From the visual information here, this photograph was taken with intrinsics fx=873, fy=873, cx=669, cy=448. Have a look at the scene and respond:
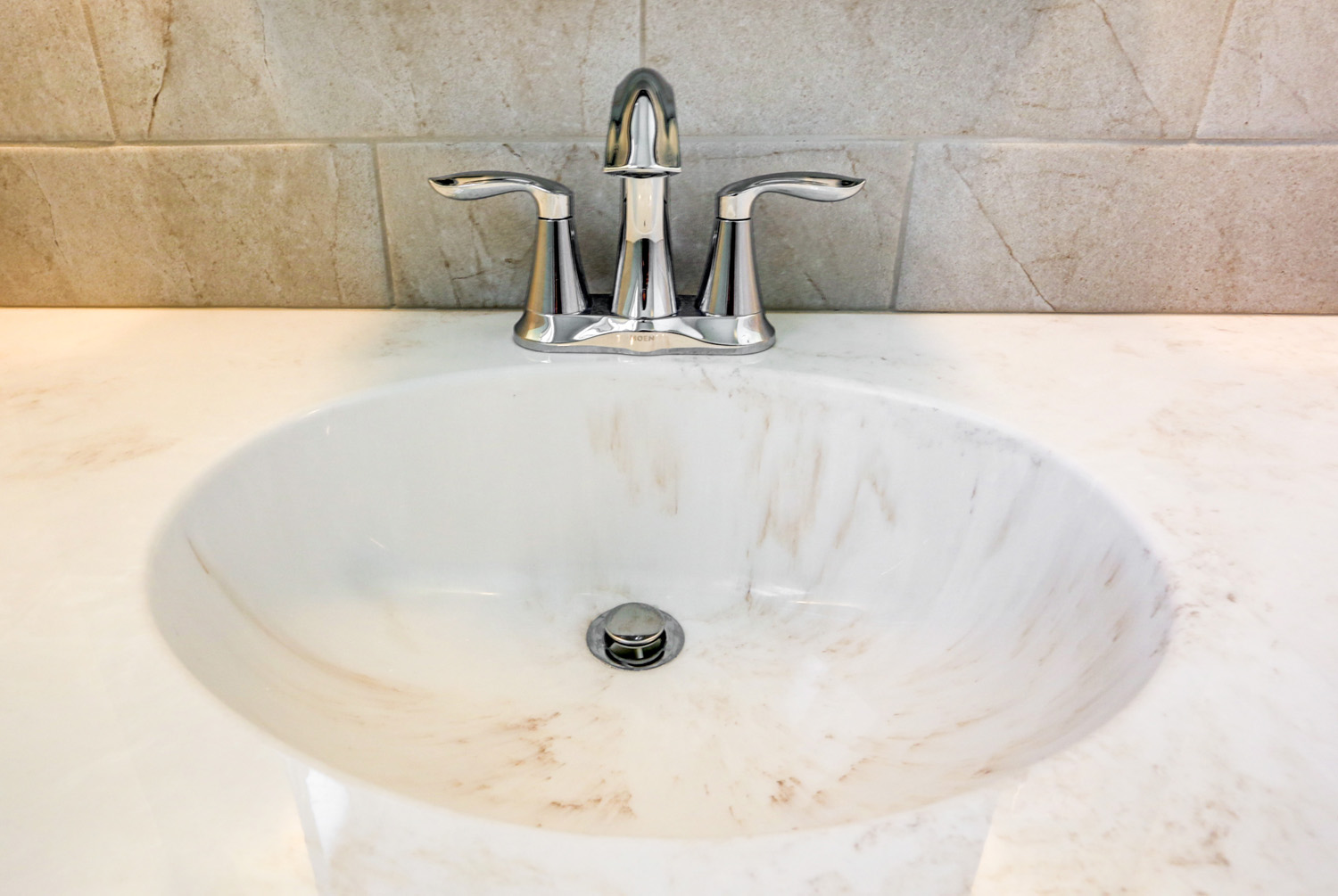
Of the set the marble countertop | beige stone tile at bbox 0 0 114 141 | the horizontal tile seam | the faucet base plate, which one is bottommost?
the marble countertop

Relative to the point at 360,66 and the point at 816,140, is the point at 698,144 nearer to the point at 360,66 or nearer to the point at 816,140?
the point at 816,140

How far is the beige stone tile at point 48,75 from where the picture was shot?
615 mm

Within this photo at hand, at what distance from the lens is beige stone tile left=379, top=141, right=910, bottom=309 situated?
0.64 metres

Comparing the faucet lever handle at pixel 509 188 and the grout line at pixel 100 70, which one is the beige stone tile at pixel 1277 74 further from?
the grout line at pixel 100 70

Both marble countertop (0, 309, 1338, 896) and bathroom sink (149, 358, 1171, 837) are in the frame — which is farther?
bathroom sink (149, 358, 1171, 837)

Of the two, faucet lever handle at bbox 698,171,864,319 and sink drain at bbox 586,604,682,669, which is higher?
faucet lever handle at bbox 698,171,864,319

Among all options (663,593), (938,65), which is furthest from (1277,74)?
(663,593)

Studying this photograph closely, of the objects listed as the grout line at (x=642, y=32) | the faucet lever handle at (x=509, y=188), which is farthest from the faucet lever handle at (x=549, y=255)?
the grout line at (x=642, y=32)

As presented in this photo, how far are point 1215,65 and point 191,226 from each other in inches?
30.2

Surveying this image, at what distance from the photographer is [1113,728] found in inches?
12.4

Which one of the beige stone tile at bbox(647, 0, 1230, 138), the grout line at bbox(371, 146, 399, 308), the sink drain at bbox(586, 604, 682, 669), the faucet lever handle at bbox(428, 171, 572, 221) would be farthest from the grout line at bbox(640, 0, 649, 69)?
the sink drain at bbox(586, 604, 682, 669)

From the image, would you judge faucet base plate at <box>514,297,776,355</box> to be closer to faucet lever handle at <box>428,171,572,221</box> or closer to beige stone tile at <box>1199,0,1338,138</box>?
faucet lever handle at <box>428,171,572,221</box>

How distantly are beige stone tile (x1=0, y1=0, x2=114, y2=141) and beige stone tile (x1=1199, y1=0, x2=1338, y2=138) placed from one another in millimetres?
808

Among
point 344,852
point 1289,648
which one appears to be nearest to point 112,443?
point 344,852
